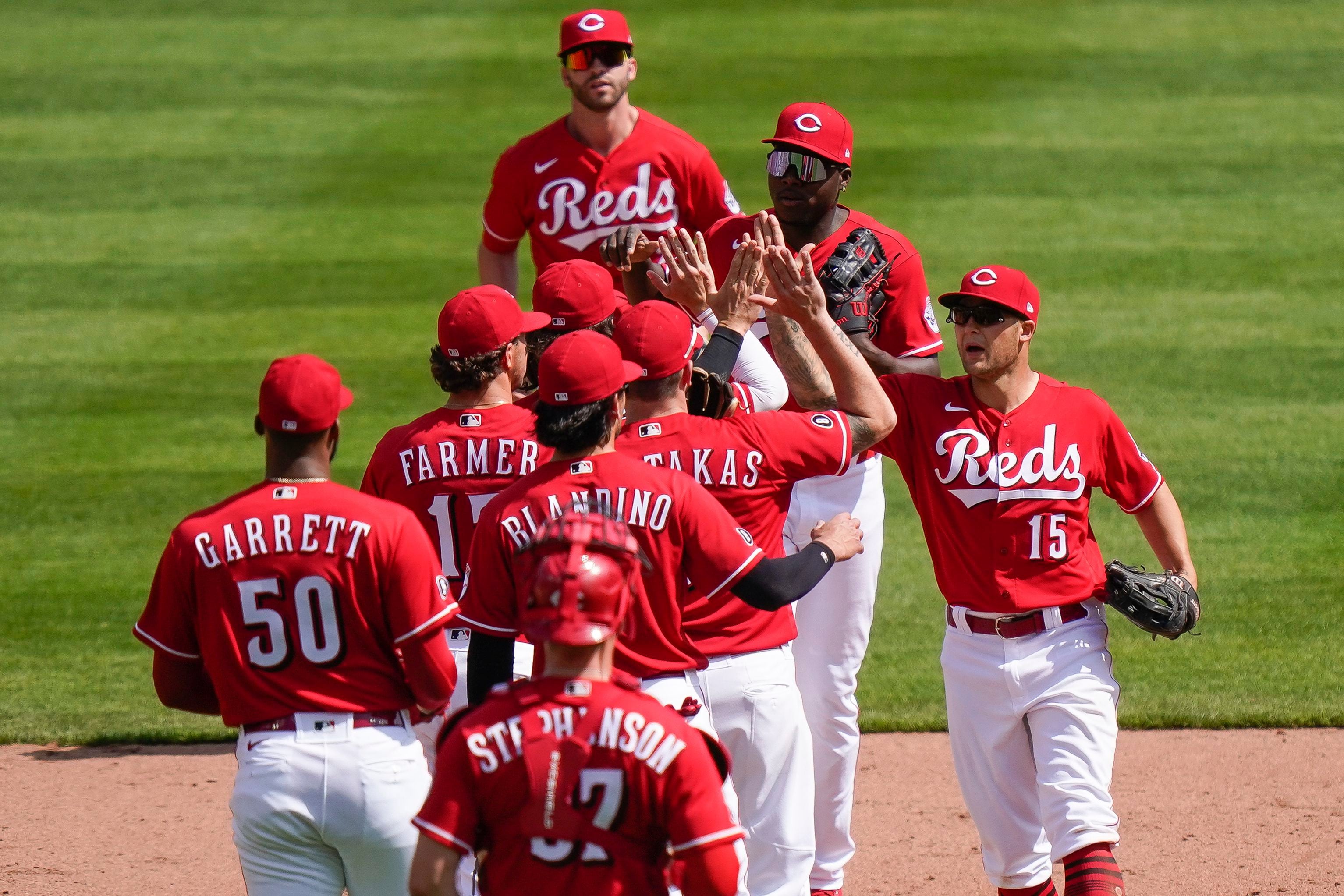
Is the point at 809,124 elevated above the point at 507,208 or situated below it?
above

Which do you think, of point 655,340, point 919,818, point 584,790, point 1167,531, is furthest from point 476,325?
point 919,818

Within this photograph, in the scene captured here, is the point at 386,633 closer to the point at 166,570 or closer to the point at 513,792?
the point at 166,570

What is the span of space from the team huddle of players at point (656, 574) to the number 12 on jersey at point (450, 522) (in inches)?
0.5

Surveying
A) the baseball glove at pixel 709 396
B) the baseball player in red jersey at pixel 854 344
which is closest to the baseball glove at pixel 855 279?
the baseball player in red jersey at pixel 854 344

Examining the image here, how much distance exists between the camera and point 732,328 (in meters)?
4.73

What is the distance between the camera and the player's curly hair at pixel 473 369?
4.57 m

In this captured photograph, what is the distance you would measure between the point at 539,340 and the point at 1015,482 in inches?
59.9

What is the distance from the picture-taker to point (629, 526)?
147 inches

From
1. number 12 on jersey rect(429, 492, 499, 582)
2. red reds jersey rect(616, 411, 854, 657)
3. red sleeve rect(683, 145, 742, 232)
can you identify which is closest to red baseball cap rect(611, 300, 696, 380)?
red reds jersey rect(616, 411, 854, 657)

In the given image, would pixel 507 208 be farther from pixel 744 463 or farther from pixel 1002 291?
pixel 744 463

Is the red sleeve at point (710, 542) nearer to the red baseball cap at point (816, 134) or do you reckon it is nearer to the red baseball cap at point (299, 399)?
the red baseball cap at point (299, 399)

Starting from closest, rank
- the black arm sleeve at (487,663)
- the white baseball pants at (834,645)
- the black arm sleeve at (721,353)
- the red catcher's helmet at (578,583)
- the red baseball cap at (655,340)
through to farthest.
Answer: the red catcher's helmet at (578,583) < the black arm sleeve at (487,663) < the red baseball cap at (655,340) < the black arm sleeve at (721,353) < the white baseball pants at (834,645)

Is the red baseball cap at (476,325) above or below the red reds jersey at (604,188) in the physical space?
below

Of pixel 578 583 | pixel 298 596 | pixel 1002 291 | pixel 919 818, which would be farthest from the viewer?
pixel 919 818
